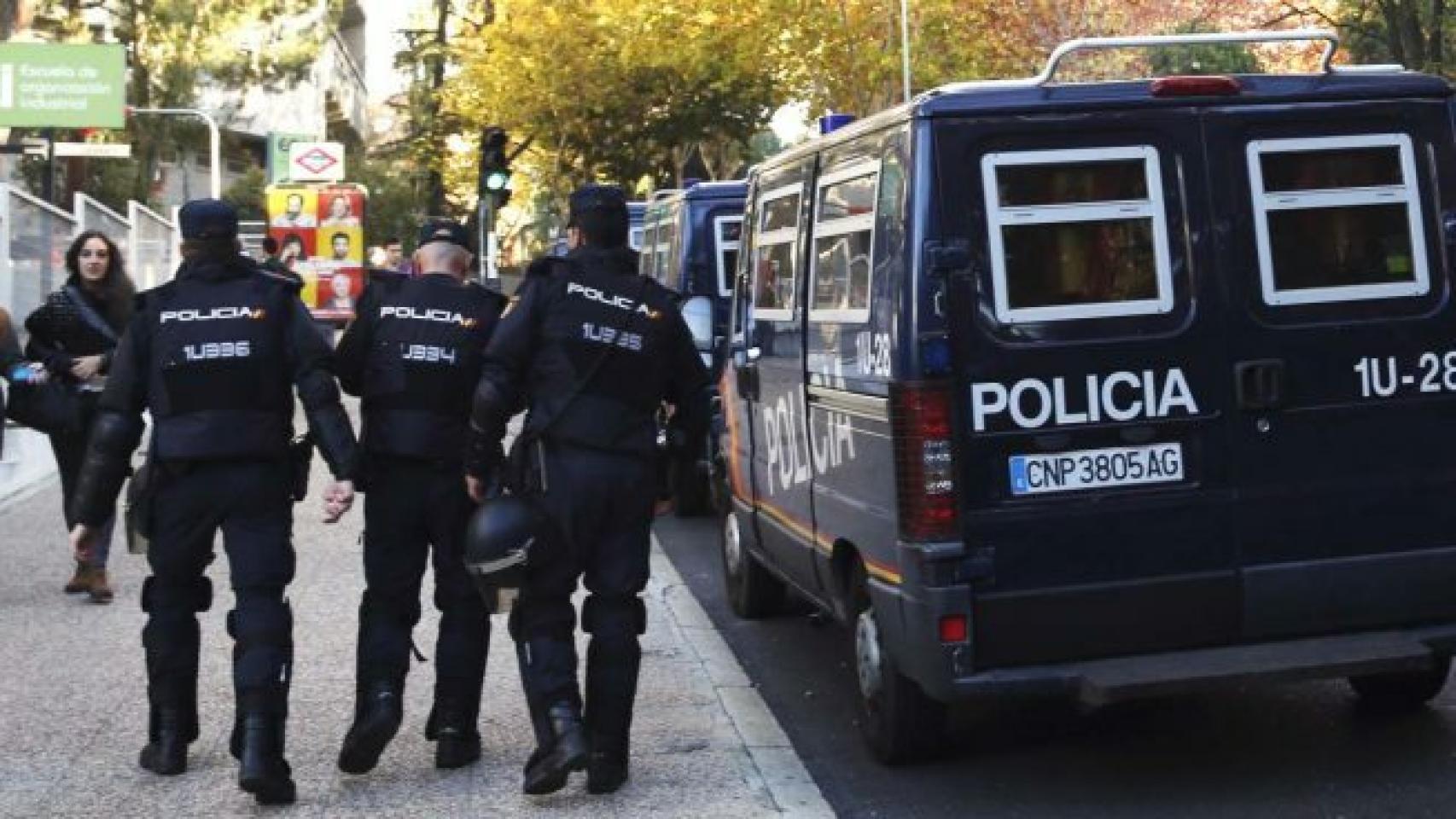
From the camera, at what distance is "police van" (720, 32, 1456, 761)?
18.1 feet

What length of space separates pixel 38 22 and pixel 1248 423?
34055 mm

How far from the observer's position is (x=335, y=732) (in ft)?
21.7

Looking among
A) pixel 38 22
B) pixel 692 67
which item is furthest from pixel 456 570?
pixel 38 22

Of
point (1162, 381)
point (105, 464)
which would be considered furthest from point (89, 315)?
point (1162, 381)

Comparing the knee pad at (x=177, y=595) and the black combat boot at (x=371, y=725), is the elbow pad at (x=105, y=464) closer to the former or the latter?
the knee pad at (x=177, y=595)

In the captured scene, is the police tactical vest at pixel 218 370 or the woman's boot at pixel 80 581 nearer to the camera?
the police tactical vest at pixel 218 370

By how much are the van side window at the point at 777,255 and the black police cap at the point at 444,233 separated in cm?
143

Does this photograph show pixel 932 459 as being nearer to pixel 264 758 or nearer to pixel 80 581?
pixel 264 758

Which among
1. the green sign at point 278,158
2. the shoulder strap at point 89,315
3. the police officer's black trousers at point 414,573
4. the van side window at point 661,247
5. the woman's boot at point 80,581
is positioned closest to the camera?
the police officer's black trousers at point 414,573

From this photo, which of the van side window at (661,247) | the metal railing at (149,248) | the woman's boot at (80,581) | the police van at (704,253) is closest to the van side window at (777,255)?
the woman's boot at (80,581)

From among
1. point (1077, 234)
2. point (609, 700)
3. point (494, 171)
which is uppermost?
point (494, 171)

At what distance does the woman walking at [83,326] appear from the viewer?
9.24 metres

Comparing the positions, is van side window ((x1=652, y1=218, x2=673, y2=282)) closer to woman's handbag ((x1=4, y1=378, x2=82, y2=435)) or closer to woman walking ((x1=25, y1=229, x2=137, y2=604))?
woman walking ((x1=25, y1=229, x2=137, y2=604))

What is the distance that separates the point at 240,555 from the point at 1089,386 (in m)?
2.49
